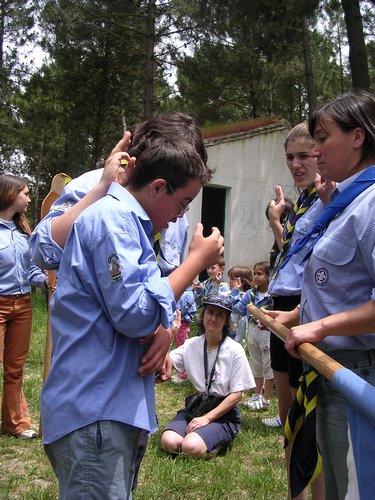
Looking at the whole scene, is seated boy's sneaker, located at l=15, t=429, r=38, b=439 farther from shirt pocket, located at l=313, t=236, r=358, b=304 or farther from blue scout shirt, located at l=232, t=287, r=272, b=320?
shirt pocket, located at l=313, t=236, r=358, b=304

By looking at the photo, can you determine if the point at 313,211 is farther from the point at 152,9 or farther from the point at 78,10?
the point at 78,10

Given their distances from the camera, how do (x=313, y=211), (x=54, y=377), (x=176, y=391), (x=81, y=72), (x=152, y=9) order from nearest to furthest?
(x=54, y=377) → (x=313, y=211) → (x=176, y=391) → (x=152, y=9) → (x=81, y=72)

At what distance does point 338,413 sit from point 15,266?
11.2 feet

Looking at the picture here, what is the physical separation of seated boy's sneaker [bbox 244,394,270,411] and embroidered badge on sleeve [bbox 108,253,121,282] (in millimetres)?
4186

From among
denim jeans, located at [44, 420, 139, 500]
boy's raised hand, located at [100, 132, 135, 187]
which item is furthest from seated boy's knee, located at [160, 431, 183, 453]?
boy's raised hand, located at [100, 132, 135, 187]

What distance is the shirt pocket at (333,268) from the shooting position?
1.76 metres

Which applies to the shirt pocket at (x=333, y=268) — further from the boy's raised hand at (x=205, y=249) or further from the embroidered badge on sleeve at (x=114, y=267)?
the embroidered badge on sleeve at (x=114, y=267)

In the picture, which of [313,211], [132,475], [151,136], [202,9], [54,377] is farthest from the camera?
[202,9]

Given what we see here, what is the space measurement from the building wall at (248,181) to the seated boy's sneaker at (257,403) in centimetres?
865

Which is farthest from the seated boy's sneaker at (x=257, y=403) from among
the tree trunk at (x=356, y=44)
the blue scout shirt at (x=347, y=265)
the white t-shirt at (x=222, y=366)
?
the tree trunk at (x=356, y=44)

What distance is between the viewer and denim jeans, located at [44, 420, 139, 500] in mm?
1547

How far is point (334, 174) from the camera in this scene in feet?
6.47

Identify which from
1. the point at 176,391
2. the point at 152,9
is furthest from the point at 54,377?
the point at 152,9

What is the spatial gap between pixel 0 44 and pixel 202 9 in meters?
9.09
